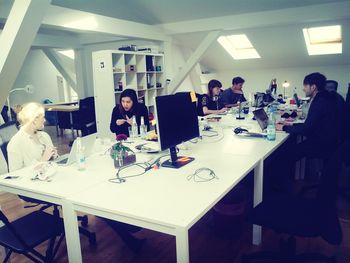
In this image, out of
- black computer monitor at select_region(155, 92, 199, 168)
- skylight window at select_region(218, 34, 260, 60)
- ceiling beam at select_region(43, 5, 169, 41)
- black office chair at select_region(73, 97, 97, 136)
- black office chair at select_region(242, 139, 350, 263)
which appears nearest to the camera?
black office chair at select_region(242, 139, 350, 263)

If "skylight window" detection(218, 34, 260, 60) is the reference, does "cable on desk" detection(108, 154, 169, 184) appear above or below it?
below

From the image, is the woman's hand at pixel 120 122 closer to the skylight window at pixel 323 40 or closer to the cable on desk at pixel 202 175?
the cable on desk at pixel 202 175

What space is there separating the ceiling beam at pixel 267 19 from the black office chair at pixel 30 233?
215 inches

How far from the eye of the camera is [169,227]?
4.51 feet

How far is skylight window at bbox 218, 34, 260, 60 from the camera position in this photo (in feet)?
26.9

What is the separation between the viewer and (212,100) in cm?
509

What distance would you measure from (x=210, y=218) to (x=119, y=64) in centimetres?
376

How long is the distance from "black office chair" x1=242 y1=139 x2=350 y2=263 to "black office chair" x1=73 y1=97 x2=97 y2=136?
458cm

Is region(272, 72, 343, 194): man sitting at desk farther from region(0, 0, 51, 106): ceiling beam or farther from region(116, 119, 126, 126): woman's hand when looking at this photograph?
region(0, 0, 51, 106): ceiling beam

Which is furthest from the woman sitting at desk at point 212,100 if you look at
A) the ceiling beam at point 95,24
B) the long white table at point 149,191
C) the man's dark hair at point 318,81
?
the long white table at point 149,191

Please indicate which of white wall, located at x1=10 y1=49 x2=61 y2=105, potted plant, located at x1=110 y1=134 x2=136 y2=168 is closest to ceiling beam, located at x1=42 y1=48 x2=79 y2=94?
white wall, located at x1=10 y1=49 x2=61 y2=105

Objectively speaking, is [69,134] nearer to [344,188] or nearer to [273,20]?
[273,20]

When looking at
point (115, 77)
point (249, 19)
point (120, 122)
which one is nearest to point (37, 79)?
point (115, 77)

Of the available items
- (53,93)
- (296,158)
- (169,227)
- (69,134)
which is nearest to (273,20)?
(296,158)
